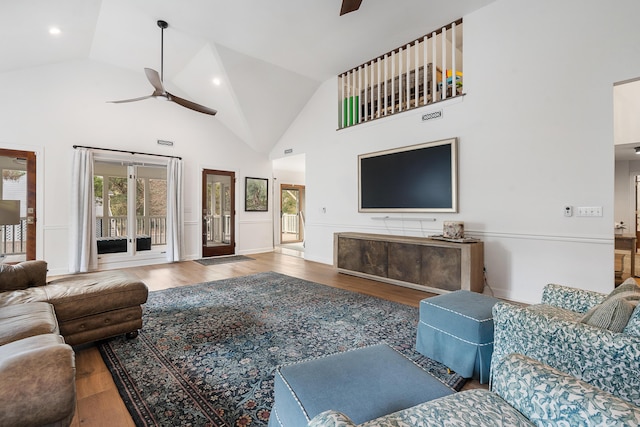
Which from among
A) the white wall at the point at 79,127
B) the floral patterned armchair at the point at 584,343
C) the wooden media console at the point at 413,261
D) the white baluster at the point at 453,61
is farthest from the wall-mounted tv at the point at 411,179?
the white wall at the point at 79,127

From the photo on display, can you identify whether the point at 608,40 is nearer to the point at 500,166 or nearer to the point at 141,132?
the point at 500,166

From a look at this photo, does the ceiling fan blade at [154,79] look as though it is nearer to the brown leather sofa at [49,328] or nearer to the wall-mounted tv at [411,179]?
the brown leather sofa at [49,328]

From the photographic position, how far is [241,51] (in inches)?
197

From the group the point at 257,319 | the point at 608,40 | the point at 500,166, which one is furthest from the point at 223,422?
the point at 608,40

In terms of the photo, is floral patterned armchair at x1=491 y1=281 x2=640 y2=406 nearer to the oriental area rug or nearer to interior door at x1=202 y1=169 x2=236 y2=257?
the oriental area rug

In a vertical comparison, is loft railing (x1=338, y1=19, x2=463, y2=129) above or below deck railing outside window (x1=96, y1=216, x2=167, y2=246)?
above

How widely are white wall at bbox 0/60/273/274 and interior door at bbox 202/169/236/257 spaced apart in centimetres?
18

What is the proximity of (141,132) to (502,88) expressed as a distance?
6.30 meters

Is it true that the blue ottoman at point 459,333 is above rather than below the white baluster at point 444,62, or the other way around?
below

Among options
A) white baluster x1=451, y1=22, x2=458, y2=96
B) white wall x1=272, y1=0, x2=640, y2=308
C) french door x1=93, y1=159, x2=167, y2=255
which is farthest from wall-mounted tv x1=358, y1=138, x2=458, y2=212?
french door x1=93, y1=159, x2=167, y2=255

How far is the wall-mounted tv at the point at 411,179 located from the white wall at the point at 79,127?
387cm

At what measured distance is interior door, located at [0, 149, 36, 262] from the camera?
4.59 meters

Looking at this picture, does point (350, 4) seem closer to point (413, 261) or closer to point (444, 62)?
point (444, 62)

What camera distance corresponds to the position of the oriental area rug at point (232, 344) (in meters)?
1.67
